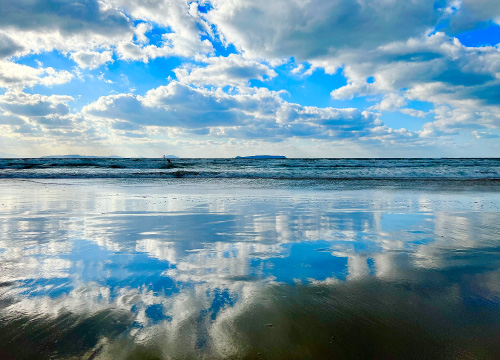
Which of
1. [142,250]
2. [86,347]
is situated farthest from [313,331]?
[142,250]

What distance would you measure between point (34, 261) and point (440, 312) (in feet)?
13.0

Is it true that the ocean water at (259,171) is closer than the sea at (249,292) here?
No

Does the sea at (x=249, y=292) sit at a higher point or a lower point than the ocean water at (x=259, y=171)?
higher

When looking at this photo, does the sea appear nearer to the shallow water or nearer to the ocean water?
the shallow water

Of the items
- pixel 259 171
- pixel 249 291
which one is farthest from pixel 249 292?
pixel 259 171

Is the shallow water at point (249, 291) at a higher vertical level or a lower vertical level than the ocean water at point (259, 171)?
higher

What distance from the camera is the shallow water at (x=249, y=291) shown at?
1820mm

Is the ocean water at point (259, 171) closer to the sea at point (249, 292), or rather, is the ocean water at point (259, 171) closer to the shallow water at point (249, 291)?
the shallow water at point (249, 291)

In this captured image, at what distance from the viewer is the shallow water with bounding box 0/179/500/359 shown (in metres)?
1.82

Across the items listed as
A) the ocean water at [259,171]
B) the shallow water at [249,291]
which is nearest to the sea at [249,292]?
the shallow water at [249,291]

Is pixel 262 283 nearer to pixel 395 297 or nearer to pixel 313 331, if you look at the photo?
pixel 313 331

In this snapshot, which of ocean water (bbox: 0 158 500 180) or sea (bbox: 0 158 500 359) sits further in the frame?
ocean water (bbox: 0 158 500 180)

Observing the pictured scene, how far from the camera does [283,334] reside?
75.6 inches

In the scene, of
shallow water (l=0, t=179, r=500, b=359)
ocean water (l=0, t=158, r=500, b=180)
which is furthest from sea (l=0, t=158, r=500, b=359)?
ocean water (l=0, t=158, r=500, b=180)
